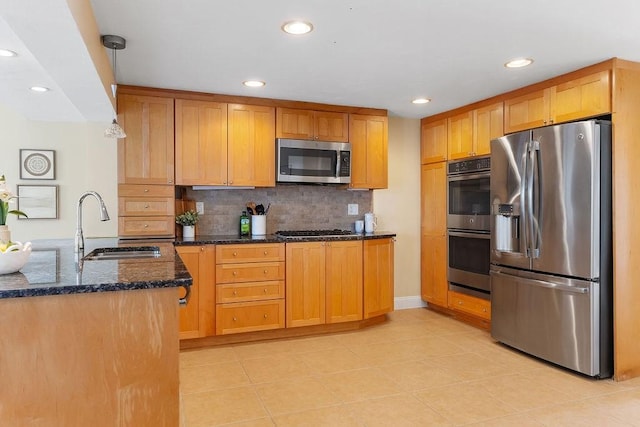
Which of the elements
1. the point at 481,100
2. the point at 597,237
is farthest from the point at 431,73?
the point at 597,237

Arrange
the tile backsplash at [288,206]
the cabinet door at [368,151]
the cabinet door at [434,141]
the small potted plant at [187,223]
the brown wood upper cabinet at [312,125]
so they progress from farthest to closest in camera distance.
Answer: the cabinet door at [434,141]
the cabinet door at [368,151]
the tile backsplash at [288,206]
the brown wood upper cabinet at [312,125]
the small potted plant at [187,223]

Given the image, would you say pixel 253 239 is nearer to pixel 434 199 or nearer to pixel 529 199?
pixel 434 199

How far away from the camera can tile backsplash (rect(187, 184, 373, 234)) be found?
4.22m

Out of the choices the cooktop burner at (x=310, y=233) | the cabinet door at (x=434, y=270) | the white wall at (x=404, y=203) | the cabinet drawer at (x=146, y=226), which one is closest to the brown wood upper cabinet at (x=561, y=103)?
the white wall at (x=404, y=203)

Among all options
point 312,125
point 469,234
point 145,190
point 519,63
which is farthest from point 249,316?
point 519,63

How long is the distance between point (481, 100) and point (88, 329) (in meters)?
3.73

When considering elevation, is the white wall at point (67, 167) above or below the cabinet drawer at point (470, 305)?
above

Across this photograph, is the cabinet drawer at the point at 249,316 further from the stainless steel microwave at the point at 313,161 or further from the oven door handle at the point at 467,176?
the oven door handle at the point at 467,176

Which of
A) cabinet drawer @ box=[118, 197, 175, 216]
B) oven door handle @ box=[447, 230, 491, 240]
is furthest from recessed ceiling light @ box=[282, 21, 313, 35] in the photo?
oven door handle @ box=[447, 230, 491, 240]

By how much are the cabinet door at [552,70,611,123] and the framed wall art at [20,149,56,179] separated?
166 inches

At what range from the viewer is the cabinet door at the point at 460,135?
4.22 meters

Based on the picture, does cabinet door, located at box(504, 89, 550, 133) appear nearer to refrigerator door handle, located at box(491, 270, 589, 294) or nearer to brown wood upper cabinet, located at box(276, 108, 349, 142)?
refrigerator door handle, located at box(491, 270, 589, 294)

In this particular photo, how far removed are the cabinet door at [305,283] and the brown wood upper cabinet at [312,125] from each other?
1.06 m

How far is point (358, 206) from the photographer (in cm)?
479
